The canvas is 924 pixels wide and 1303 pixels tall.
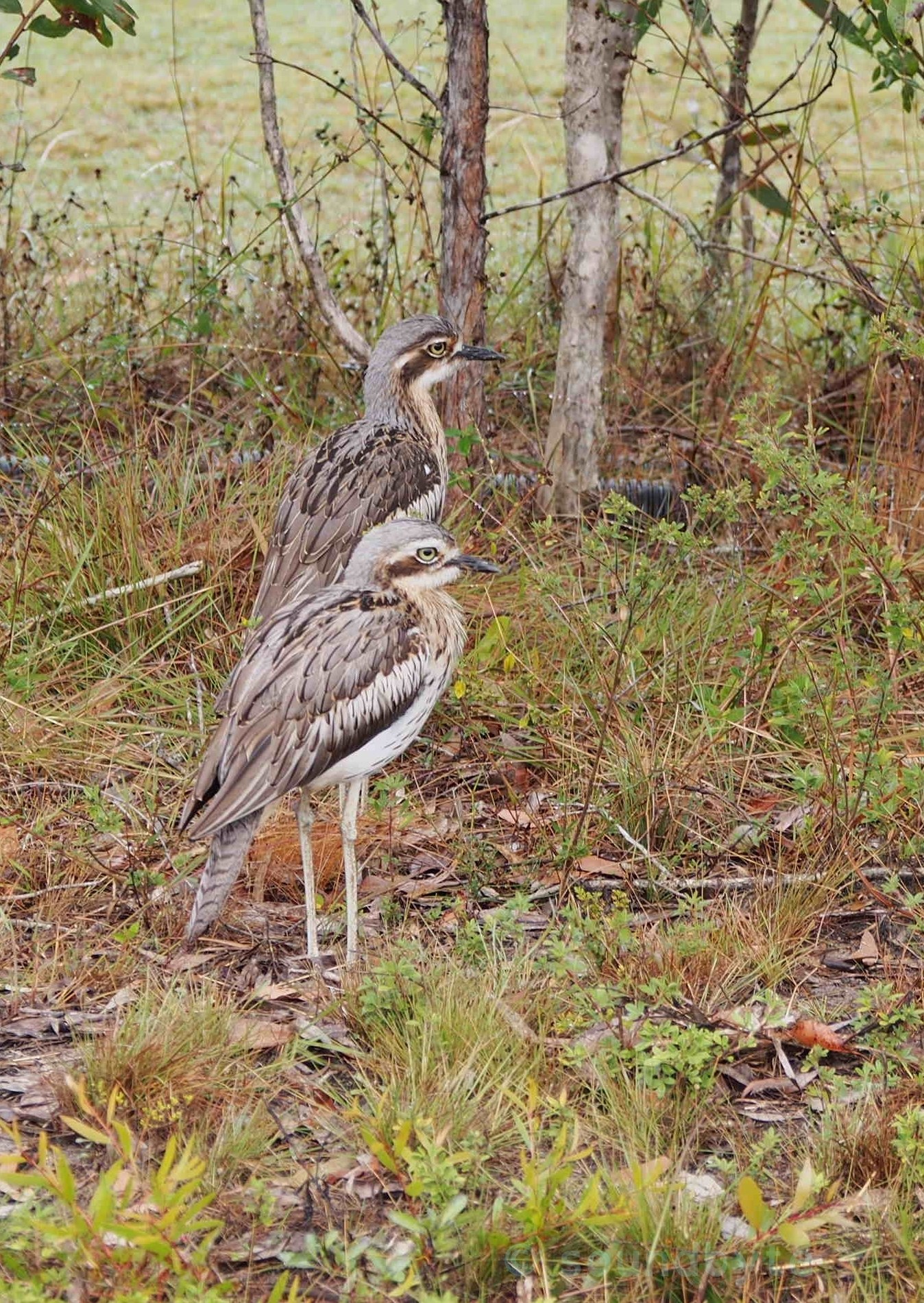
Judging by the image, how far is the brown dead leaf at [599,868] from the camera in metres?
4.83

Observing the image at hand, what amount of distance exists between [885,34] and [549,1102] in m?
3.81

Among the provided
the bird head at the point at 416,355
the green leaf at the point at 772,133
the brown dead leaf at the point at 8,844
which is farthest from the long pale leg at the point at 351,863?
the green leaf at the point at 772,133

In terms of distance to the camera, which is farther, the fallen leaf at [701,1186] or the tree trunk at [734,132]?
the tree trunk at [734,132]

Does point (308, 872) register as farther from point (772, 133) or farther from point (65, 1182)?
point (772, 133)

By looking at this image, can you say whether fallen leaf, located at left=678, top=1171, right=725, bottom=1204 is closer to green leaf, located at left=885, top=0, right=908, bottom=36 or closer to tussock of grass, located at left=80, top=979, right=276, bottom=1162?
tussock of grass, located at left=80, top=979, right=276, bottom=1162

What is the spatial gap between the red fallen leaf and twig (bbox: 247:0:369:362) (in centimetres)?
377

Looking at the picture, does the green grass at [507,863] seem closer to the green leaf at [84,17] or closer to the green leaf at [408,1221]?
the green leaf at [408,1221]

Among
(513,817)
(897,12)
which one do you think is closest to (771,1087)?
(513,817)

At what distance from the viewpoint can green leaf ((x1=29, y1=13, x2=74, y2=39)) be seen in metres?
5.35

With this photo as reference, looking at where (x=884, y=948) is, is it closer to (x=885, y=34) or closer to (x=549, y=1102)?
(x=549, y=1102)

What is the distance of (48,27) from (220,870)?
2.93 meters

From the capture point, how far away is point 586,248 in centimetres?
680

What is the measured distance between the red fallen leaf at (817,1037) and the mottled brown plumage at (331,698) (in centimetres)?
117

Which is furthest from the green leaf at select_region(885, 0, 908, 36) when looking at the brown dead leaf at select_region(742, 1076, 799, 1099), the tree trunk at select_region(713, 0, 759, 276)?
the brown dead leaf at select_region(742, 1076, 799, 1099)
